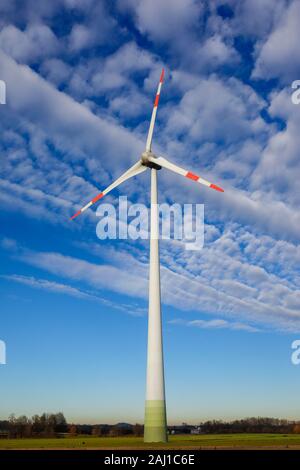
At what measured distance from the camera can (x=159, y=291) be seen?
6562cm

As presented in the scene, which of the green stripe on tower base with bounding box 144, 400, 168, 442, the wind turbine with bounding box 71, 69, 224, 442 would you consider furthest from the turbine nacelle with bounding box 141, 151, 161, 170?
the green stripe on tower base with bounding box 144, 400, 168, 442

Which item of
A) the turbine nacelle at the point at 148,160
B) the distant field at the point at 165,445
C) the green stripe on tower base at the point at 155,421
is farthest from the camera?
the turbine nacelle at the point at 148,160

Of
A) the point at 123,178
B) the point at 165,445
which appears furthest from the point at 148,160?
the point at 165,445

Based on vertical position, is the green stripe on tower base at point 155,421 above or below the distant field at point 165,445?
above

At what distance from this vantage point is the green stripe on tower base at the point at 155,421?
60.4 m

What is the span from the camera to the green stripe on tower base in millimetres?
60406

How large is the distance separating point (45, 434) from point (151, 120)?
471ft

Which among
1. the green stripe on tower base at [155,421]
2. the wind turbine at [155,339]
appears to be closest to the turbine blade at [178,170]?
the wind turbine at [155,339]

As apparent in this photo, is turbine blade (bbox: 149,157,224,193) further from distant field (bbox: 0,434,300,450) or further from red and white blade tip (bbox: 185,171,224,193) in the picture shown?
distant field (bbox: 0,434,300,450)

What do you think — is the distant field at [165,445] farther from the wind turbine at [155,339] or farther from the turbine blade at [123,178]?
the turbine blade at [123,178]

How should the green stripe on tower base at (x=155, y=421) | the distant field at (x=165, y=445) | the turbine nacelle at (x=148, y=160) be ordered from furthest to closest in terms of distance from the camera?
the turbine nacelle at (x=148, y=160)
the green stripe on tower base at (x=155, y=421)
the distant field at (x=165, y=445)

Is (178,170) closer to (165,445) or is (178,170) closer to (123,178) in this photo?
(123,178)
